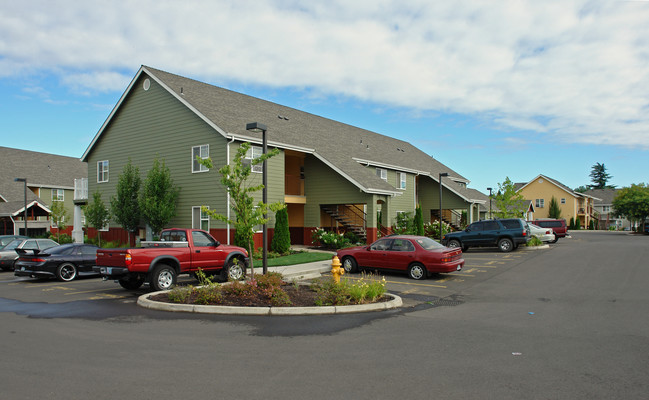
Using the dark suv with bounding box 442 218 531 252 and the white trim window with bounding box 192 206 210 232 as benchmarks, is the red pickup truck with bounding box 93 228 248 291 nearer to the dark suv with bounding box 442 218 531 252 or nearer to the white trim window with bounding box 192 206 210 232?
the white trim window with bounding box 192 206 210 232

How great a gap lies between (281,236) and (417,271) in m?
8.93

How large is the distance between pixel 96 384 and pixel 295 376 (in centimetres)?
236

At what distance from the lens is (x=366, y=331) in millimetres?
8133

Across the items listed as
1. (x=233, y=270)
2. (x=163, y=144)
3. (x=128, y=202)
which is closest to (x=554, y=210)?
(x=163, y=144)

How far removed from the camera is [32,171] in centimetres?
4238

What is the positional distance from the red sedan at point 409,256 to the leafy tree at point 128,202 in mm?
13163

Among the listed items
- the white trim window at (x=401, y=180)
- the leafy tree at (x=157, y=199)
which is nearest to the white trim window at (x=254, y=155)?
the leafy tree at (x=157, y=199)

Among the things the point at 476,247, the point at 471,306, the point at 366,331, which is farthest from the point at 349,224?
the point at 366,331

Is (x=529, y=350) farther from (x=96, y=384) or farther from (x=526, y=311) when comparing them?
→ (x=96, y=384)

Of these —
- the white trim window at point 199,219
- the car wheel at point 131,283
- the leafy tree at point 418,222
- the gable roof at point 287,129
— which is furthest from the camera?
the leafy tree at point 418,222

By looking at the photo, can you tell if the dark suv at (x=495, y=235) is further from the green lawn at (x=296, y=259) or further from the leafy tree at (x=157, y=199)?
the leafy tree at (x=157, y=199)

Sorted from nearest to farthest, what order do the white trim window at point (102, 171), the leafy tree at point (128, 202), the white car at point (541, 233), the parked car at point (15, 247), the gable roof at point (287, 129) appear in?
the parked car at point (15, 247) < the gable roof at point (287, 129) < the leafy tree at point (128, 202) < the white trim window at point (102, 171) < the white car at point (541, 233)

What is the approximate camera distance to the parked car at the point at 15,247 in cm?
1839

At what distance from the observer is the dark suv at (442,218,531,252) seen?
24.8 m
